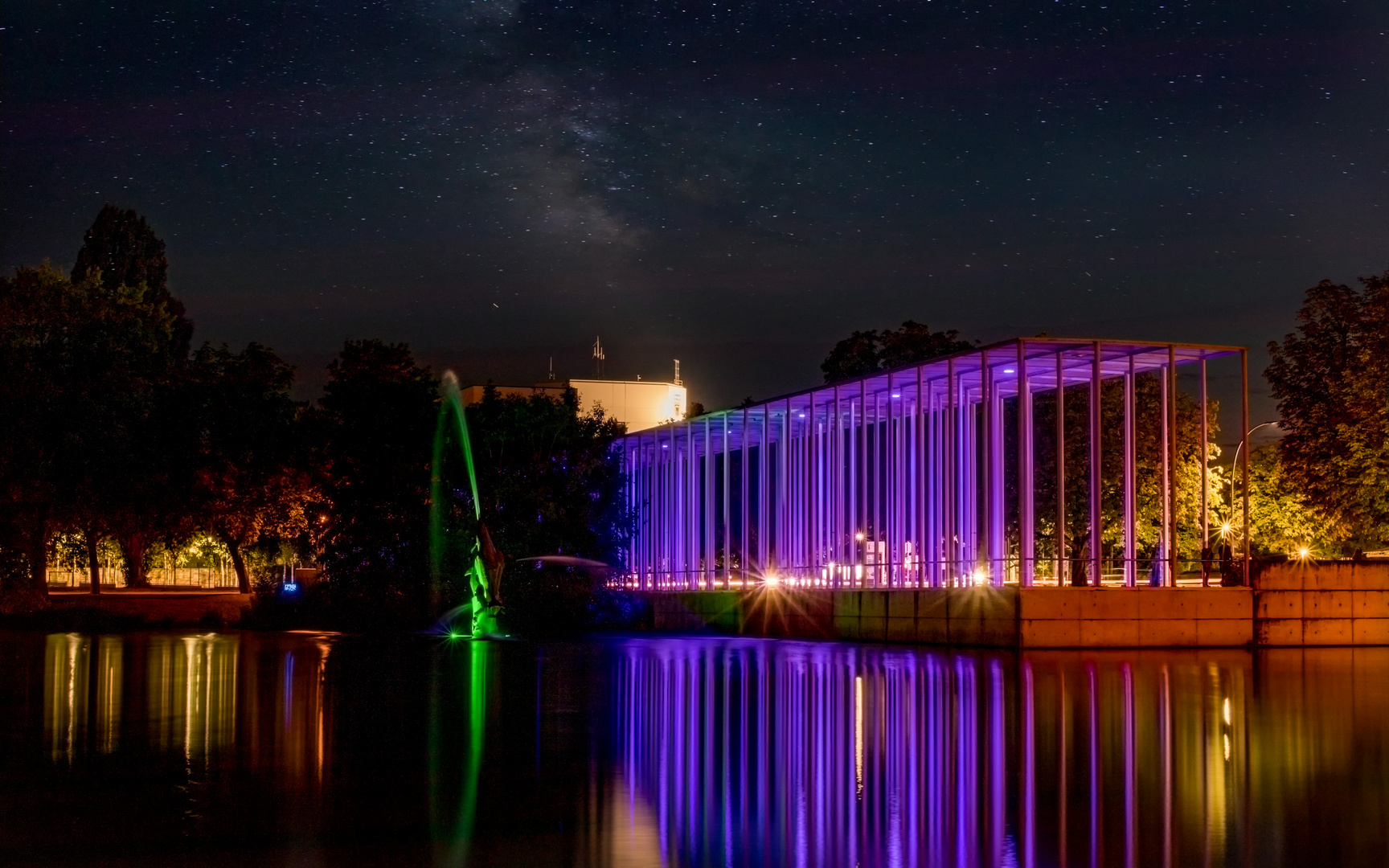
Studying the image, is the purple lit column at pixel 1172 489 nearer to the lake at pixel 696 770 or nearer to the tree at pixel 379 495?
the lake at pixel 696 770

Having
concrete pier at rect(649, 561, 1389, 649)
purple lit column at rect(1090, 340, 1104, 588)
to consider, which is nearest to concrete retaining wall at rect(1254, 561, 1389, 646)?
concrete pier at rect(649, 561, 1389, 649)

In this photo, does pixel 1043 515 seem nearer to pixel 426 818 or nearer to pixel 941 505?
pixel 941 505

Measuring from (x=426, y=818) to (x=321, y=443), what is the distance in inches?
1740

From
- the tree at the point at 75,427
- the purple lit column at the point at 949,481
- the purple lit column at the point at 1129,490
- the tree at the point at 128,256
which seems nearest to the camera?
the purple lit column at the point at 1129,490

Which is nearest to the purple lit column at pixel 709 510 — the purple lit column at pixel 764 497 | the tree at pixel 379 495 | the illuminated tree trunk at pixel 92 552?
the purple lit column at pixel 764 497

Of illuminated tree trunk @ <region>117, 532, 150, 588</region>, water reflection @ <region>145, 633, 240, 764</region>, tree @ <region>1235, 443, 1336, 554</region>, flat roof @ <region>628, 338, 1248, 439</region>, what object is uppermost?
flat roof @ <region>628, 338, 1248, 439</region>

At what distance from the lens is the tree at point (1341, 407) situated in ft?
155

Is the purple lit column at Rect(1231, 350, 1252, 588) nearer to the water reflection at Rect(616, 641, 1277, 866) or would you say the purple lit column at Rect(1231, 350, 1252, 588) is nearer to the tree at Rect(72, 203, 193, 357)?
the water reflection at Rect(616, 641, 1277, 866)

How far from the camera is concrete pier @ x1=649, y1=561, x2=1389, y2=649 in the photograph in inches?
1192

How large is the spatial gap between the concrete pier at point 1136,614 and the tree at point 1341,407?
14916 millimetres

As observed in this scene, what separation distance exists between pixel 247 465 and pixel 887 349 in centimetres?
2445

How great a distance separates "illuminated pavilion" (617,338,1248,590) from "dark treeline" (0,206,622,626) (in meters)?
2.48

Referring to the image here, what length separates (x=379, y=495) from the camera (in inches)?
1884

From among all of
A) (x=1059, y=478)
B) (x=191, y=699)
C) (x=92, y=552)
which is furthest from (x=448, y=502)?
(x=191, y=699)
